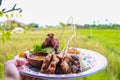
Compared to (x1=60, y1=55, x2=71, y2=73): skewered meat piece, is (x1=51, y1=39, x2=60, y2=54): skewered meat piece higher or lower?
(x1=51, y1=39, x2=60, y2=54): skewered meat piece

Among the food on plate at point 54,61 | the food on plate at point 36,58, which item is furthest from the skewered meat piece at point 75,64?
the food on plate at point 36,58

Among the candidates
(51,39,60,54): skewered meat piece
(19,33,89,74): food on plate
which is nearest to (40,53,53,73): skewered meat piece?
(19,33,89,74): food on plate

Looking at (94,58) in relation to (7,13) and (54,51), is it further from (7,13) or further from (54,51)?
(7,13)

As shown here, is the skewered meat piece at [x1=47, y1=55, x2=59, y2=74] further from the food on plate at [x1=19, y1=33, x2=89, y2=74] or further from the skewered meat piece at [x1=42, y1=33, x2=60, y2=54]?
the skewered meat piece at [x1=42, y1=33, x2=60, y2=54]

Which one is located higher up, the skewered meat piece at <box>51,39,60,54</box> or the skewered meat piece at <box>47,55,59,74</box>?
the skewered meat piece at <box>51,39,60,54</box>

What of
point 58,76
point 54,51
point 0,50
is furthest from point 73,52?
point 0,50

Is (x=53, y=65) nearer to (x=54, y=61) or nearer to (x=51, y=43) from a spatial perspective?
(x=54, y=61)

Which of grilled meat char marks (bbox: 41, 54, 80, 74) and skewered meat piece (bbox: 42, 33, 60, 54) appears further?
skewered meat piece (bbox: 42, 33, 60, 54)

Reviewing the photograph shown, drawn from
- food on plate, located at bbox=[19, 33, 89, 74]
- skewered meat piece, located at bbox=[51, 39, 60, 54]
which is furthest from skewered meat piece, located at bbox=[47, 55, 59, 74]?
skewered meat piece, located at bbox=[51, 39, 60, 54]

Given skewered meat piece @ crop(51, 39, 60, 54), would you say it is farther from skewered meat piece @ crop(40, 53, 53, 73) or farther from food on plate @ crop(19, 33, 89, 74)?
skewered meat piece @ crop(40, 53, 53, 73)

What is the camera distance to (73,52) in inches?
45.4

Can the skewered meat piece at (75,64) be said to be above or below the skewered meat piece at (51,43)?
below

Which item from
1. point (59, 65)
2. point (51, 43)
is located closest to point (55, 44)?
point (51, 43)

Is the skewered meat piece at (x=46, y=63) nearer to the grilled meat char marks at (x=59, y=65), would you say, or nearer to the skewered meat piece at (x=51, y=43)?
the grilled meat char marks at (x=59, y=65)
